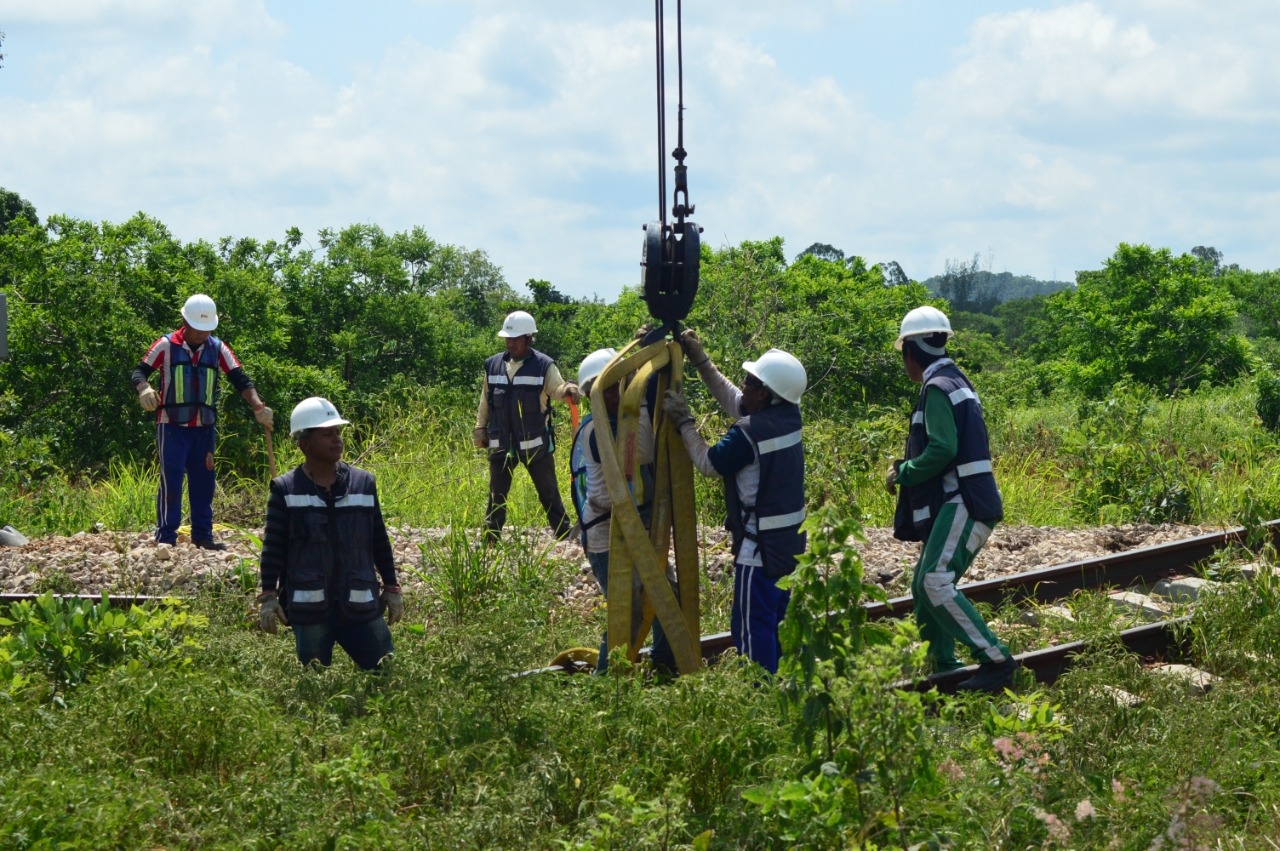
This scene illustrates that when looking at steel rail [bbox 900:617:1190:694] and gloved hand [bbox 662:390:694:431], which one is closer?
gloved hand [bbox 662:390:694:431]

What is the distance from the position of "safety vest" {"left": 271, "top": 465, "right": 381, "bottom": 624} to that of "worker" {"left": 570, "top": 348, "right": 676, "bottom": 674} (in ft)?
3.49

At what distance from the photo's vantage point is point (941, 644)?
6727 mm

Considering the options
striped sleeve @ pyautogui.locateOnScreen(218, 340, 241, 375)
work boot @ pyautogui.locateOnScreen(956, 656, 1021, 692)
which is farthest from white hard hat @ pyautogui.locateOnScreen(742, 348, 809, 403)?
striped sleeve @ pyautogui.locateOnScreen(218, 340, 241, 375)

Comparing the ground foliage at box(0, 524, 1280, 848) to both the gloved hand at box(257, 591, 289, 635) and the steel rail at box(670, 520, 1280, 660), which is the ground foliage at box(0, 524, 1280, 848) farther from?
the steel rail at box(670, 520, 1280, 660)

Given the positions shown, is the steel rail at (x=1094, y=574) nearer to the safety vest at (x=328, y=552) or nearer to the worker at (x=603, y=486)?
the worker at (x=603, y=486)

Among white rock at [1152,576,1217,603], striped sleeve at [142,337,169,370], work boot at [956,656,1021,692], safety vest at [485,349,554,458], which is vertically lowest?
work boot at [956,656,1021,692]

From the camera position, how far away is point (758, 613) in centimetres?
616

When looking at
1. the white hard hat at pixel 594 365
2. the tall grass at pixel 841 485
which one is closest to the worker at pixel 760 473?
the white hard hat at pixel 594 365

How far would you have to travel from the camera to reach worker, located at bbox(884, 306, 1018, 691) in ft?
21.0

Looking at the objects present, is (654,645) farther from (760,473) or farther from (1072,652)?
(1072,652)

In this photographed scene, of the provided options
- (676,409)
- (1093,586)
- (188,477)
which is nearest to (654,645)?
(676,409)

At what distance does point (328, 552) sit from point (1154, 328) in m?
32.2

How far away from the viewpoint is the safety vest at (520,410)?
34.7 ft

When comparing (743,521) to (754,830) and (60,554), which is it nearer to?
(754,830)
